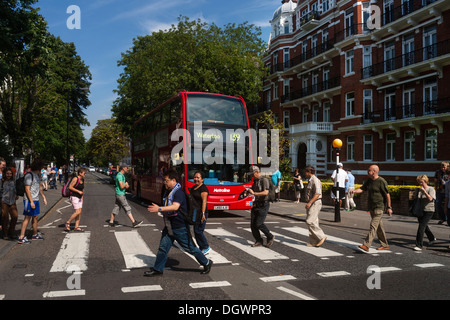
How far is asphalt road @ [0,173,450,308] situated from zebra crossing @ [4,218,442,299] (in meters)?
0.02

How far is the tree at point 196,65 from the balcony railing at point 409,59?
9.47 m

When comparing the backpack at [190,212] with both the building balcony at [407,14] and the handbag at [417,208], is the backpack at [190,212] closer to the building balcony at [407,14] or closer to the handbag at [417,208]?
the handbag at [417,208]

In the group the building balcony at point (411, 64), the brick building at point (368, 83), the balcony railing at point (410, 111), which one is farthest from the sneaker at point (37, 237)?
the building balcony at point (411, 64)

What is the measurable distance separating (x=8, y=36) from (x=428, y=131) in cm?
2295

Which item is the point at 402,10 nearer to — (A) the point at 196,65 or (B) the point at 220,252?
(A) the point at 196,65

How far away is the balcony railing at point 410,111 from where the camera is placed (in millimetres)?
23203

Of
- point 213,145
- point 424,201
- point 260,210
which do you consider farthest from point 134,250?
point 424,201

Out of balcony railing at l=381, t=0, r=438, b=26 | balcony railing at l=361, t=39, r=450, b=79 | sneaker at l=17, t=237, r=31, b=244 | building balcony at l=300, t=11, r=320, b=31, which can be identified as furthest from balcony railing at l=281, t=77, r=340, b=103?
sneaker at l=17, t=237, r=31, b=244

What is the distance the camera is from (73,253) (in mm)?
8055

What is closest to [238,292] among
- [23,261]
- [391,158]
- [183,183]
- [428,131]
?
[23,261]

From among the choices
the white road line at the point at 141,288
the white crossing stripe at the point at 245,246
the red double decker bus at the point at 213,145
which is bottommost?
the white crossing stripe at the point at 245,246

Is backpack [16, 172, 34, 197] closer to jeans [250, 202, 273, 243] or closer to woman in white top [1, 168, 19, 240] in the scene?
woman in white top [1, 168, 19, 240]

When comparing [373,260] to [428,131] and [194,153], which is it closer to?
[194,153]

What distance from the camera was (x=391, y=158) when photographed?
27.5m
